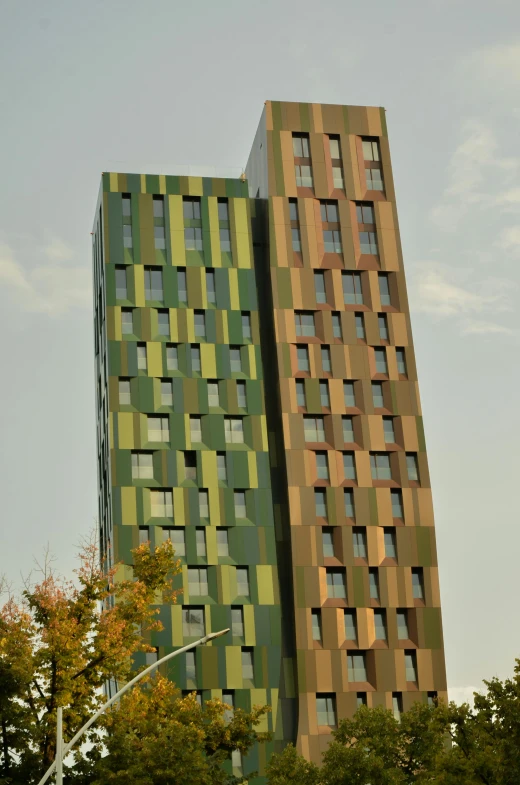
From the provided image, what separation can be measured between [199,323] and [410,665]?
87.1 ft

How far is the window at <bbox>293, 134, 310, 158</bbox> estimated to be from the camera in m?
92.3

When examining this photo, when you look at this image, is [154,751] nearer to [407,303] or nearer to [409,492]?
[409,492]

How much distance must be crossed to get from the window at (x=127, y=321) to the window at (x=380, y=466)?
18190mm

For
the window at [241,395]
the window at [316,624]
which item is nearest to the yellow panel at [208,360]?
the window at [241,395]

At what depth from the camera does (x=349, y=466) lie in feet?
284

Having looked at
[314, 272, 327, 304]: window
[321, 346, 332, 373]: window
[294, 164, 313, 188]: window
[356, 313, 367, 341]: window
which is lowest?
[321, 346, 332, 373]: window

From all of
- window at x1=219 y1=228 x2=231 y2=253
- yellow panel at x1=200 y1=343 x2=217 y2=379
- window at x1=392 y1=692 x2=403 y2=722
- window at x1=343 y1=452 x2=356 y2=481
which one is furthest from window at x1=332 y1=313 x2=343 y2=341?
window at x1=392 y1=692 x2=403 y2=722

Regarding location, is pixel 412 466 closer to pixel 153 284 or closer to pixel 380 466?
pixel 380 466

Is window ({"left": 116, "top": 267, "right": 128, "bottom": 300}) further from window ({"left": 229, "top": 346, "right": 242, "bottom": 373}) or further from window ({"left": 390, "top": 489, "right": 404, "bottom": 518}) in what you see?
window ({"left": 390, "top": 489, "right": 404, "bottom": 518})

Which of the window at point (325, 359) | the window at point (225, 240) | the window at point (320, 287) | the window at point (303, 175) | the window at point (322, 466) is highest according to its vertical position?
the window at point (303, 175)

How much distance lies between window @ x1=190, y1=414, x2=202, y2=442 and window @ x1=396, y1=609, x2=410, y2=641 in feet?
56.6

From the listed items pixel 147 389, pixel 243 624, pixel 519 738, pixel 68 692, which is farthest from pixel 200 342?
pixel 519 738

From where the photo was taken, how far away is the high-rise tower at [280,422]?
270 ft

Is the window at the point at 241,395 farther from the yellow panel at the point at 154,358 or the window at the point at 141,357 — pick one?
the window at the point at 141,357
